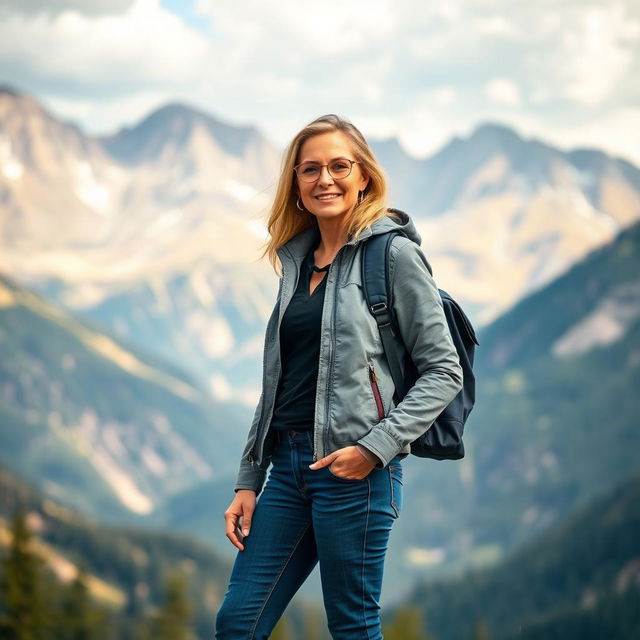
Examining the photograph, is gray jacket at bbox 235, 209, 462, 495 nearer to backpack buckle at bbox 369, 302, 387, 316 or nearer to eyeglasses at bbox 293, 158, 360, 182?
backpack buckle at bbox 369, 302, 387, 316

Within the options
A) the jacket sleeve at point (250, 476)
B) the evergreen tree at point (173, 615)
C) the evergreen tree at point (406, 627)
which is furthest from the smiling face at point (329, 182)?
the evergreen tree at point (406, 627)

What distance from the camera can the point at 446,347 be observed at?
636 cm

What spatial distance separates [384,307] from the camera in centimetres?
639

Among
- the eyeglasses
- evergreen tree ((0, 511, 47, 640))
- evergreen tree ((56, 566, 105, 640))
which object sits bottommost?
the eyeglasses

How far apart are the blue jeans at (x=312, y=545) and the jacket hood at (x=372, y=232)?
1293mm

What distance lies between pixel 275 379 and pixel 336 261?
861mm

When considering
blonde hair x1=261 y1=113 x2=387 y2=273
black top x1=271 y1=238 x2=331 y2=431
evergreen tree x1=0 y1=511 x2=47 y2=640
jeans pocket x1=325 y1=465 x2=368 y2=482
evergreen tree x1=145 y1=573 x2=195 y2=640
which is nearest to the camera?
jeans pocket x1=325 y1=465 x2=368 y2=482

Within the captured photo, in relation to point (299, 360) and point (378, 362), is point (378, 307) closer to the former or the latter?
point (378, 362)

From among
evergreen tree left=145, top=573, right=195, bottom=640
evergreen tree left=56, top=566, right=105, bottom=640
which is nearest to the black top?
evergreen tree left=145, top=573, right=195, bottom=640

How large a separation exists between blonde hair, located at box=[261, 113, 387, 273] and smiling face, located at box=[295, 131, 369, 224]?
0.04 m

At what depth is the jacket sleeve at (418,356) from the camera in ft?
20.0

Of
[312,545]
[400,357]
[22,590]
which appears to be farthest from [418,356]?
[22,590]

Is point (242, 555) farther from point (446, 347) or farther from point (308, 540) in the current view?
point (446, 347)

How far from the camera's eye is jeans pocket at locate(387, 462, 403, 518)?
6469 millimetres
